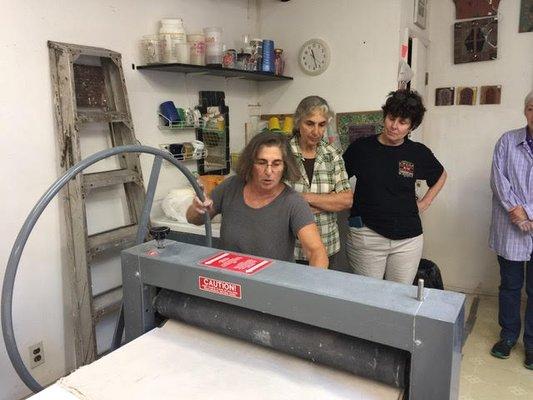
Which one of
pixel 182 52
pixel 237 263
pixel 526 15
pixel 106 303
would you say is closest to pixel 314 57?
pixel 182 52

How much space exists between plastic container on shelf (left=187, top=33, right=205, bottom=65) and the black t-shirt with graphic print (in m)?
1.12

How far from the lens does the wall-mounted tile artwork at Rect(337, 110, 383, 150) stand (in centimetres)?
294

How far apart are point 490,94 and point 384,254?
1869 mm

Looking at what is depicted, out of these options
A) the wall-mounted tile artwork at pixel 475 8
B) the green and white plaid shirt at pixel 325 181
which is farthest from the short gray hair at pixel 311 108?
the wall-mounted tile artwork at pixel 475 8

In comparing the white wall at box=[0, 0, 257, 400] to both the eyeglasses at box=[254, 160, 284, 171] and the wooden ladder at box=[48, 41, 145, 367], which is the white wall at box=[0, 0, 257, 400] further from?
the eyeglasses at box=[254, 160, 284, 171]

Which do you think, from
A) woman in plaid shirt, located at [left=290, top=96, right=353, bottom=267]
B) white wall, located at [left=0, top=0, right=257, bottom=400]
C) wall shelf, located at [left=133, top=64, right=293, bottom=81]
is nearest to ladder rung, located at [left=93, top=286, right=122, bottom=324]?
white wall, located at [left=0, top=0, right=257, bottom=400]

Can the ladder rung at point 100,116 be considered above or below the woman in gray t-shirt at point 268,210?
above

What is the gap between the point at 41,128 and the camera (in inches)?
79.0

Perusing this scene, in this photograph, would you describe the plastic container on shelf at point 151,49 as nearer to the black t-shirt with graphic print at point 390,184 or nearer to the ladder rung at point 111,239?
the ladder rung at point 111,239

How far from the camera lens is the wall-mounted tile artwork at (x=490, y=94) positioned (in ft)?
10.7

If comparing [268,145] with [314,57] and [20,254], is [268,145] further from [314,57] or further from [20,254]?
[314,57]

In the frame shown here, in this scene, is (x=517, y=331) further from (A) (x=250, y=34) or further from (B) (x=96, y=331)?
(A) (x=250, y=34)

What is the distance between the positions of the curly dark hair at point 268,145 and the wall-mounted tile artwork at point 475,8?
2536 millimetres

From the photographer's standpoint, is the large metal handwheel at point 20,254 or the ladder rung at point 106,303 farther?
the ladder rung at point 106,303
